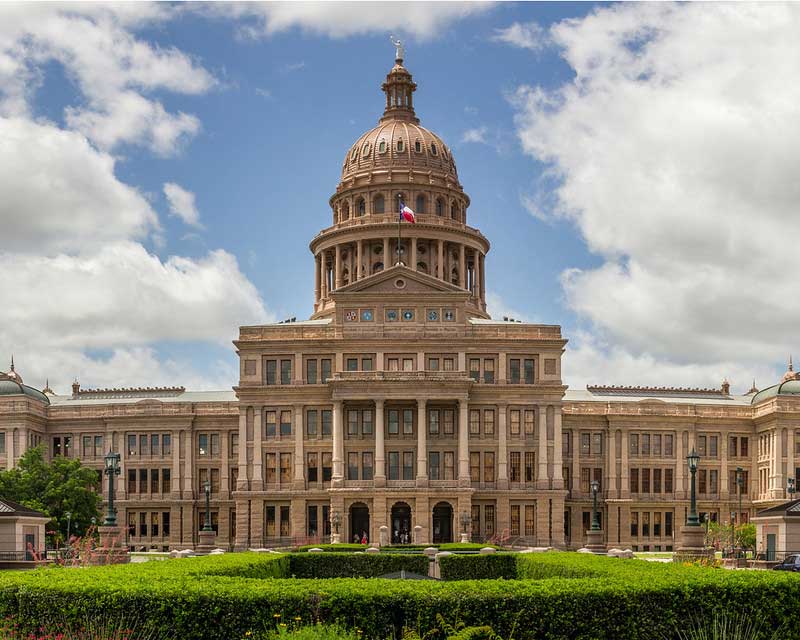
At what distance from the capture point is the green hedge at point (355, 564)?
56469 mm

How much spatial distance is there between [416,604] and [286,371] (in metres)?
73.4

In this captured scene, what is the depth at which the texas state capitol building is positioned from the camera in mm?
96688

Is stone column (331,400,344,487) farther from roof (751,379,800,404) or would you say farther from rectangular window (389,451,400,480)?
roof (751,379,800,404)

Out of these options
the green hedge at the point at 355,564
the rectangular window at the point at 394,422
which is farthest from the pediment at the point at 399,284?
the green hedge at the point at 355,564

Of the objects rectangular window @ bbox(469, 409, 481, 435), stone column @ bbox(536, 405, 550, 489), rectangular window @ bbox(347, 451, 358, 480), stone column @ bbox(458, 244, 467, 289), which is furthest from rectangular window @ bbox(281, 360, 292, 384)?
stone column @ bbox(458, 244, 467, 289)

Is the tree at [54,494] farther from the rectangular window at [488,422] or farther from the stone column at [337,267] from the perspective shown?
the stone column at [337,267]

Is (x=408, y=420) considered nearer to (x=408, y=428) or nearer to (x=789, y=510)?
(x=408, y=428)

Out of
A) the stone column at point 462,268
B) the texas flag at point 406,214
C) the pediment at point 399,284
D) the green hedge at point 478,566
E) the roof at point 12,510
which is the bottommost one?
the green hedge at point 478,566

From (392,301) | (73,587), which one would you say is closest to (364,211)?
(392,301)

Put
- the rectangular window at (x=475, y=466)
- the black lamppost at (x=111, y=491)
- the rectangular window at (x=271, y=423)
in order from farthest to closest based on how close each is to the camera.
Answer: the rectangular window at (x=271, y=423) → the rectangular window at (x=475, y=466) → the black lamppost at (x=111, y=491)

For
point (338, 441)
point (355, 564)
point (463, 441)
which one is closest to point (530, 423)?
point (463, 441)

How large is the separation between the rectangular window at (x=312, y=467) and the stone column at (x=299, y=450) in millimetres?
587

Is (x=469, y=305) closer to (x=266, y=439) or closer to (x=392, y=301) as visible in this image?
(x=392, y=301)

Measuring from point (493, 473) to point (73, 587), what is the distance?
72.2m
